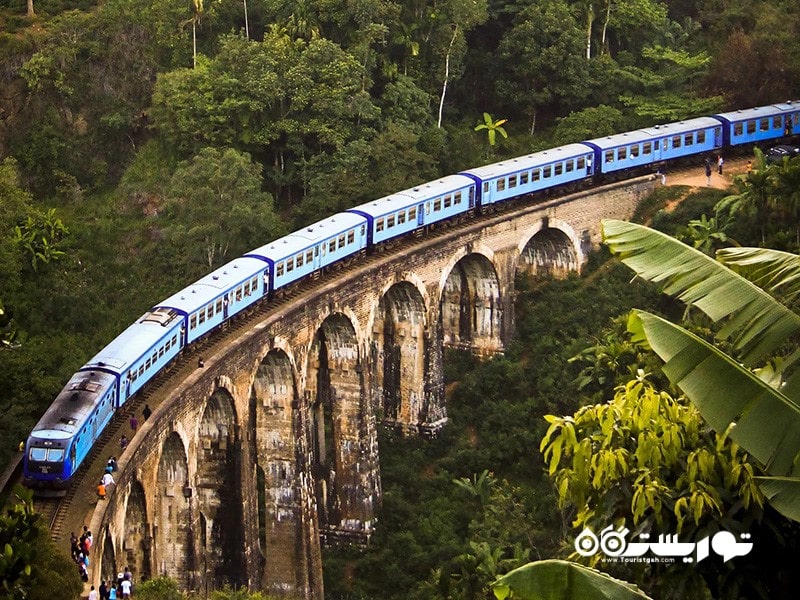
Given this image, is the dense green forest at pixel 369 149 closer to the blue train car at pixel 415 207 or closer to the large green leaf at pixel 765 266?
the blue train car at pixel 415 207

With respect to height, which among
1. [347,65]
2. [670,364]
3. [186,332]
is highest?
[347,65]

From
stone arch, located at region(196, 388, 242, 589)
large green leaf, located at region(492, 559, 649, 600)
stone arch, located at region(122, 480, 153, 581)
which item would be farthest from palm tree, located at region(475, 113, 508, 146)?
large green leaf, located at region(492, 559, 649, 600)

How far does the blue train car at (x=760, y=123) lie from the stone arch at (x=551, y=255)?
880 cm

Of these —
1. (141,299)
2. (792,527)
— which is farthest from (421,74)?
(792,527)

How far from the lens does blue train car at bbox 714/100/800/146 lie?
5922 centimetres

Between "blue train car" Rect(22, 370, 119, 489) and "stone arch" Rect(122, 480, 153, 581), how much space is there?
180cm

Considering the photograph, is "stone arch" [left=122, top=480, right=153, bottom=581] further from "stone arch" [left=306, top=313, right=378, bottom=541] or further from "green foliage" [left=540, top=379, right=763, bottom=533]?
"green foliage" [left=540, top=379, right=763, bottom=533]

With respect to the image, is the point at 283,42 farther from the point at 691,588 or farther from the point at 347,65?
the point at 691,588

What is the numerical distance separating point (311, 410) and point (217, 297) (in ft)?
20.3

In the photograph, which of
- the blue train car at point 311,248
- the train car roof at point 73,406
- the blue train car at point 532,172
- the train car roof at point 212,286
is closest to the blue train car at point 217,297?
the train car roof at point 212,286

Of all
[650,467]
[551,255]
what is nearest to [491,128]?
[551,255]

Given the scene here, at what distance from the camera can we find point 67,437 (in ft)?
106

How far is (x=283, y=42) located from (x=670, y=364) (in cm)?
4374

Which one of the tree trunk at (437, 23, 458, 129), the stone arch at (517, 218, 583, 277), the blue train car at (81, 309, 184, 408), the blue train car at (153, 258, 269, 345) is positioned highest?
the tree trunk at (437, 23, 458, 129)
